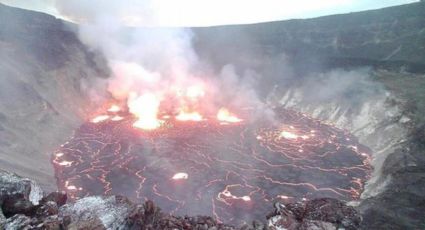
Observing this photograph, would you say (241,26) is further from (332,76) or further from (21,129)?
(21,129)

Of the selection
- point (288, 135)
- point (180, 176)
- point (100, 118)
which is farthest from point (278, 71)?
point (180, 176)

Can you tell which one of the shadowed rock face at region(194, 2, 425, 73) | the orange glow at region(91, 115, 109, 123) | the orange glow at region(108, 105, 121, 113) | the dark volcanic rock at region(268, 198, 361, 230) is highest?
the shadowed rock face at region(194, 2, 425, 73)

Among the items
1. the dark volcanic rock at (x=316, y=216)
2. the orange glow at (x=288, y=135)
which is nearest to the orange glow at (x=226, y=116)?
the orange glow at (x=288, y=135)

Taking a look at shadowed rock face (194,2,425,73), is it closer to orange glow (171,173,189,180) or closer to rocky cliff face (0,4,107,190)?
rocky cliff face (0,4,107,190)

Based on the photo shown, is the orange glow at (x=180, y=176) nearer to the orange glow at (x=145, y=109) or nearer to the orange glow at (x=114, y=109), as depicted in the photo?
the orange glow at (x=145, y=109)

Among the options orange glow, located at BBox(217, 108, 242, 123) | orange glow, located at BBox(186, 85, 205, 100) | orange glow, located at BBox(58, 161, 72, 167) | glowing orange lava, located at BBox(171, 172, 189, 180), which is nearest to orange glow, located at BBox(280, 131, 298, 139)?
orange glow, located at BBox(217, 108, 242, 123)

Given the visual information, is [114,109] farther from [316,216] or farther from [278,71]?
[316,216]

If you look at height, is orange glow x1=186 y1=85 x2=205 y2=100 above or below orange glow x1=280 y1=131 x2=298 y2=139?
above
